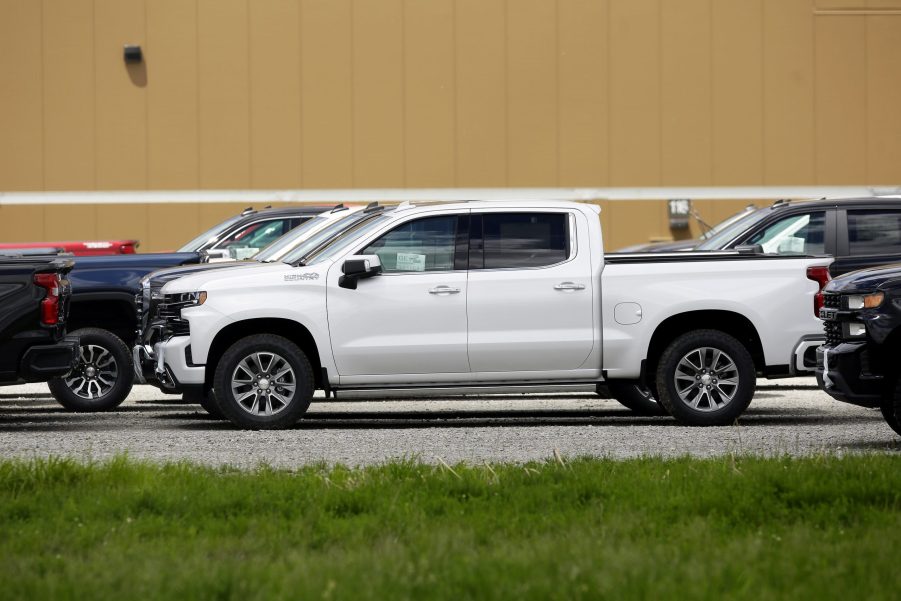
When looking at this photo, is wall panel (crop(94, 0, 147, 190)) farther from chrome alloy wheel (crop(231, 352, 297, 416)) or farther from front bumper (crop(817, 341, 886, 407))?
front bumper (crop(817, 341, 886, 407))

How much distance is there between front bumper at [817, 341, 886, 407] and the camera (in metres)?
10.1

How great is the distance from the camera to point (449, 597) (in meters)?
5.47

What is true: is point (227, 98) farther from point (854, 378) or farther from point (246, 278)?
point (854, 378)

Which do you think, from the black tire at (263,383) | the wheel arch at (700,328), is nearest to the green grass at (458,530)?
the black tire at (263,383)

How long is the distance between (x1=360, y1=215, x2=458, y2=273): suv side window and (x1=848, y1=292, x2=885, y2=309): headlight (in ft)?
11.2

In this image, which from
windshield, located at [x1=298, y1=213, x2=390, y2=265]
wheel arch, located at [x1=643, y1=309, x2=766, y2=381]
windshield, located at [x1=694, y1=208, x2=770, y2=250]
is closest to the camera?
windshield, located at [x1=298, y1=213, x2=390, y2=265]

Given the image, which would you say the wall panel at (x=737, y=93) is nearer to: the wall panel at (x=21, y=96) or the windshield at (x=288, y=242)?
the wall panel at (x=21, y=96)

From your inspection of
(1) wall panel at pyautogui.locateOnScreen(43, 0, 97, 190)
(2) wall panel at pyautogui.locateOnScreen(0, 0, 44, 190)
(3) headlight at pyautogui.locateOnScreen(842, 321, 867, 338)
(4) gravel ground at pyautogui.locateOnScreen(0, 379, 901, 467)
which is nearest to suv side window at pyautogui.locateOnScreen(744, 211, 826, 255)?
(4) gravel ground at pyautogui.locateOnScreen(0, 379, 901, 467)

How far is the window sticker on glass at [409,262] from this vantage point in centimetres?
1238

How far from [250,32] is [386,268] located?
15.3 m

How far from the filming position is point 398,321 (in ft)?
40.1

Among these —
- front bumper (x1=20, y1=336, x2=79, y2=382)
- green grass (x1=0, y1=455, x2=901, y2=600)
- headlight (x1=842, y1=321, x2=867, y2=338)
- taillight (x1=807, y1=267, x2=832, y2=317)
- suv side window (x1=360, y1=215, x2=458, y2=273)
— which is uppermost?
suv side window (x1=360, y1=215, x2=458, y2=273)

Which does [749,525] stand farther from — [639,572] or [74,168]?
[74,168]

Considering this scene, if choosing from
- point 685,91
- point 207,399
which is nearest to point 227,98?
point 685,91
